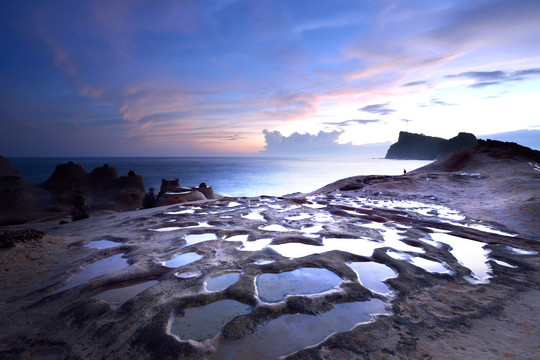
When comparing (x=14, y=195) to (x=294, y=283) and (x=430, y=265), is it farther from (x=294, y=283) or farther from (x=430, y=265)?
(x=430, y=265)

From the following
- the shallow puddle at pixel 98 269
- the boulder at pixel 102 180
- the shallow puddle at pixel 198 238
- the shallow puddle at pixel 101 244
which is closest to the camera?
the shallow puddle at pixel 98 269

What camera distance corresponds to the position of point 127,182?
75.8 feet

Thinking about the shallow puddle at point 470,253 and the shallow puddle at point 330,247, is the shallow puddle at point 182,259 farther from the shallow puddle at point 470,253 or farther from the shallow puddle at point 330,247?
the shallow puddle at point 470,253

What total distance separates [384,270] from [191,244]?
241cm

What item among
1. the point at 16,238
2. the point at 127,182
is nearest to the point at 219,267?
the point at 16,238

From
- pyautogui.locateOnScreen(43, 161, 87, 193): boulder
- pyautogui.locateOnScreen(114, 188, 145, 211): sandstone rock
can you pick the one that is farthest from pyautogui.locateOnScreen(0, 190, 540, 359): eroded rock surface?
pyautogui.locateOnScreen(43, 161, 87, 193): boulder

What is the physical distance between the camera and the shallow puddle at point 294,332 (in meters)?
1.41

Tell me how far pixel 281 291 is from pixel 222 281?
578mm

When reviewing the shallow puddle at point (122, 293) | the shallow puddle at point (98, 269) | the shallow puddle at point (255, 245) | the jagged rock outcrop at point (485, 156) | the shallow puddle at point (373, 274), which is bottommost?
the shallow puddle at point (98, 269)

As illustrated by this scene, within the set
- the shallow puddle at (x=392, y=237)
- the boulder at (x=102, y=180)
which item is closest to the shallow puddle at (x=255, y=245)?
the shallow puddle at (x=392, y=237)

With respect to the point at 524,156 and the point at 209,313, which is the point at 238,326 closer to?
the point at 209,313

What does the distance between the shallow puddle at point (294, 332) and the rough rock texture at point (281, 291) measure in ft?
0.03

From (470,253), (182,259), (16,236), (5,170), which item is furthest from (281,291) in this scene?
(5,170)

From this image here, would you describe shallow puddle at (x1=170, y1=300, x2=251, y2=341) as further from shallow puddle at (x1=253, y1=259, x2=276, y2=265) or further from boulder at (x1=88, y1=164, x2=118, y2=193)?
boulder at (x1=88, y1=164, x2=118, y2=193)
